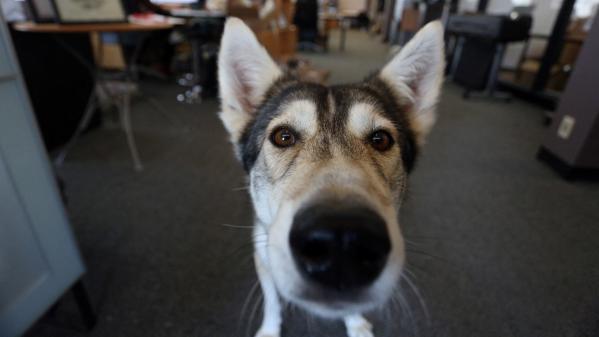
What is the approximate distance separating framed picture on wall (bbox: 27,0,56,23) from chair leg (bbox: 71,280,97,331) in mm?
2945

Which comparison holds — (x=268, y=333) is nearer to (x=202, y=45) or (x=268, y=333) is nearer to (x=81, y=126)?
(x=81, y=126)

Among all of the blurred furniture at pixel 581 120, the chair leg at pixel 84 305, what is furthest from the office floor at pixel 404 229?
the blurred furniture at pixel 581 120

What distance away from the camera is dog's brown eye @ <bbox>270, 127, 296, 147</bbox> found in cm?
127

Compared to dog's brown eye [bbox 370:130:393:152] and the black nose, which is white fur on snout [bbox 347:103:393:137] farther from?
the black nose

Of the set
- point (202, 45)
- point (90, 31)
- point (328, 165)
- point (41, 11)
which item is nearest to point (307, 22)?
point (202, 45)

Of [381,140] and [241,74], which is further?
[241,74]

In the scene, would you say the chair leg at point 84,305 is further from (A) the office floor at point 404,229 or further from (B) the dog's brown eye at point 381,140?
(B) the dog's brown eye at point 381,140

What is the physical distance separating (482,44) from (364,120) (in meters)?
6.59

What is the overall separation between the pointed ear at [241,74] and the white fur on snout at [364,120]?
22.4 inches

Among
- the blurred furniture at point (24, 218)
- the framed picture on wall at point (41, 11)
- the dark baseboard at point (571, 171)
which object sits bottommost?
the dark baseboard at point (571, 171)

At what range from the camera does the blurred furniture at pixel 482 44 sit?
17.1 ft

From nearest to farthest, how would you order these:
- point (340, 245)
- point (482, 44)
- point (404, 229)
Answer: point (340, 245) < point (404, 229) < point (482, 44)

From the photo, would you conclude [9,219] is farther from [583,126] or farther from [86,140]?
[583,126]

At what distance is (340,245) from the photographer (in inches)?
27.7
